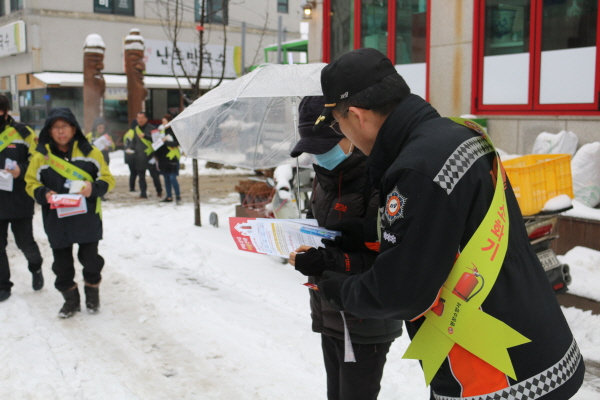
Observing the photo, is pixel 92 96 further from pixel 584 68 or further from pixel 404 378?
pixel 404 378

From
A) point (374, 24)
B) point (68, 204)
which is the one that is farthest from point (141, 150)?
point (68, 204)

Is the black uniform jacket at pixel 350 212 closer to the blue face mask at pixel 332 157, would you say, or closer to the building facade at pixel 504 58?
the blue face mask at pixel 332 157

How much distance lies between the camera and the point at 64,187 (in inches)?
216

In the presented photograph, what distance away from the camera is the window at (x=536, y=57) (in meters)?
7.72

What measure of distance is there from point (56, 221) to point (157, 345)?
1.58 metres

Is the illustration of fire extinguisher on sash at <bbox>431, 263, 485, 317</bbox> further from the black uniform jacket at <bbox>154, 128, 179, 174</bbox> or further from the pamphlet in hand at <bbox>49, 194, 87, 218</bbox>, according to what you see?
the black uniform jacket at <bbox>154, 128, 179, 174</bbox>

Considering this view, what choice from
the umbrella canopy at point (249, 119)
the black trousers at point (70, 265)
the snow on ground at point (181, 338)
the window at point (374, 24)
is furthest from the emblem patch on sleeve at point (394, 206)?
the window at point (374, 24)

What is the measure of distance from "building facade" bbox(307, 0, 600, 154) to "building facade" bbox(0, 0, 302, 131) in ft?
47.2

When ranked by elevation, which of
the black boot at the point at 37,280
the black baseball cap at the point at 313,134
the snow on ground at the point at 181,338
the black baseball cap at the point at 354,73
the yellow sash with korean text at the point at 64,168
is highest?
the black baseball cap at the point at 354,73

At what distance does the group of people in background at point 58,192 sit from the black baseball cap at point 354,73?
13.3 feet

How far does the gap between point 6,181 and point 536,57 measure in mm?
7276

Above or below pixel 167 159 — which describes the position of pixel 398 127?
above

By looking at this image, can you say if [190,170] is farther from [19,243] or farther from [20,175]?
[20,175]

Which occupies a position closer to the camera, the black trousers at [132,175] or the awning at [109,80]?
the black trousers at [132,175]
